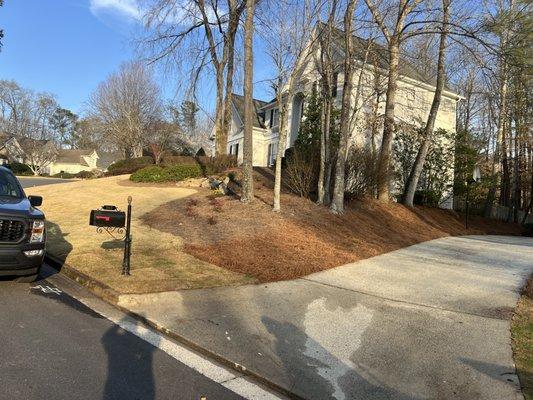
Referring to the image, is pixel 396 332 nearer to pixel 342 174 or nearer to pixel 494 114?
pixel 342 174

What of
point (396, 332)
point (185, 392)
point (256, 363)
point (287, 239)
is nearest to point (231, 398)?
point (185, 392)

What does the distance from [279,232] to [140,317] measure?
20.5 feet

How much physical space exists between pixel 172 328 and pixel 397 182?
2116cm

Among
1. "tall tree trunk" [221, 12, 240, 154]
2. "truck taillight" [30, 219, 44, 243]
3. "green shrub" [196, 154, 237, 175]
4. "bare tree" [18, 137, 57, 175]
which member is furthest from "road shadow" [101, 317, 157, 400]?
"bare tree" [18, 137, 57, 175]

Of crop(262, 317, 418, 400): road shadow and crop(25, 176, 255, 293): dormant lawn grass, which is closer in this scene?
crop(262, 317, 418, 400): road shadow

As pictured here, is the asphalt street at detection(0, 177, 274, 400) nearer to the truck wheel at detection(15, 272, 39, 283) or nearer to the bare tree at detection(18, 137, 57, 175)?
the truck wheel at detection(15, 272, 39, 283)

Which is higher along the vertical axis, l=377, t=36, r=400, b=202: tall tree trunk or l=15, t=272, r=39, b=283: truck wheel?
l=377, t=36, r=400, b=202: tall tree trunk

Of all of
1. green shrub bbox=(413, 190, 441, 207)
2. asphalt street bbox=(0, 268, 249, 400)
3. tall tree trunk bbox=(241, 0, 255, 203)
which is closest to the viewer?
asphalt street bbox=(0, 268, 249, 400)

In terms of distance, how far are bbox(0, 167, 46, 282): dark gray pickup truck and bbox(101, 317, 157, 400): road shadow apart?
6.15ft

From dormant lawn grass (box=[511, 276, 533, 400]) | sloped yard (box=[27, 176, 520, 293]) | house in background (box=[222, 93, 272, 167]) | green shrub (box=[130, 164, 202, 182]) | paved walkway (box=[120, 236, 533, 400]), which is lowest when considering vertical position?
paved walkway (box=[120, 236, 533, 400])

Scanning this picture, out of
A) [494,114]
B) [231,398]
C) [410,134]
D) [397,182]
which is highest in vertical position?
[494,114]

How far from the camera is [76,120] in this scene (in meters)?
92.3

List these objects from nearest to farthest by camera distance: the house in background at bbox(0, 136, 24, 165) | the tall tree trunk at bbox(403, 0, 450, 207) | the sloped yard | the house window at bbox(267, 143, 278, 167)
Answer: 1. the sloped yard
2. the tall tree trunk at bbox(403, 0, 450, 207)
3. the house window at bbox(267, 143, 278, 167)
4. the house in background at bbox(0, 136, 24, 165)

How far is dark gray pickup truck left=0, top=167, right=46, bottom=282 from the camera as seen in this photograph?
622 centimetres
